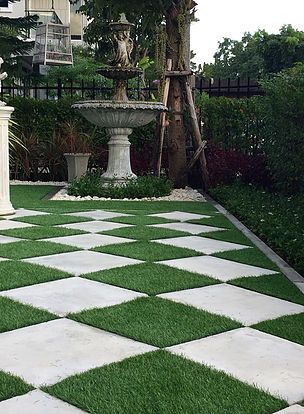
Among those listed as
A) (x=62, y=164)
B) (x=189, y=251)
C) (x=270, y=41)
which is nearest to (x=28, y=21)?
(x=62, y=164)

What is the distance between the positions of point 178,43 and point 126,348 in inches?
357

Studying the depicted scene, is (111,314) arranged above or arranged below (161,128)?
below

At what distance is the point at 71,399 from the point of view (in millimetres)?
2549

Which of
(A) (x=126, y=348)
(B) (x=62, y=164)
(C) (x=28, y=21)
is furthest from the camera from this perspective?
(C) (x=28, y=21)

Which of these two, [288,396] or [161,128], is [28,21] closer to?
[161,128]

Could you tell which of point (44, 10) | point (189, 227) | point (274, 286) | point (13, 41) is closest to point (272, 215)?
point (189, 227)

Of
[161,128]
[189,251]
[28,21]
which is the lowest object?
[189,251]

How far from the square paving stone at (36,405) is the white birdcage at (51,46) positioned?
18.5 m

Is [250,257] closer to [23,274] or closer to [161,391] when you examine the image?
[23,274]

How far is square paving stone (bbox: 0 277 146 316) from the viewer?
3.84 m

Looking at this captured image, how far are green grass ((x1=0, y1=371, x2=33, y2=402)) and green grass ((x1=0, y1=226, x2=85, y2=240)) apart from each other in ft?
11.0

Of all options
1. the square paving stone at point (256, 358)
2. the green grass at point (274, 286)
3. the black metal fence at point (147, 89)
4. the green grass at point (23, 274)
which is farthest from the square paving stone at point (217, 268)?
the black metal fence at point (147, 89)

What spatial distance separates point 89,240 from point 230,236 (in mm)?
1558

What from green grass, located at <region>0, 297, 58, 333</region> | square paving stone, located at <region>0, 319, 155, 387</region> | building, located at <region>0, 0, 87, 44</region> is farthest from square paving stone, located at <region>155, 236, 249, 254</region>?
building, located at <region>0, 0, 87, 44</region>
